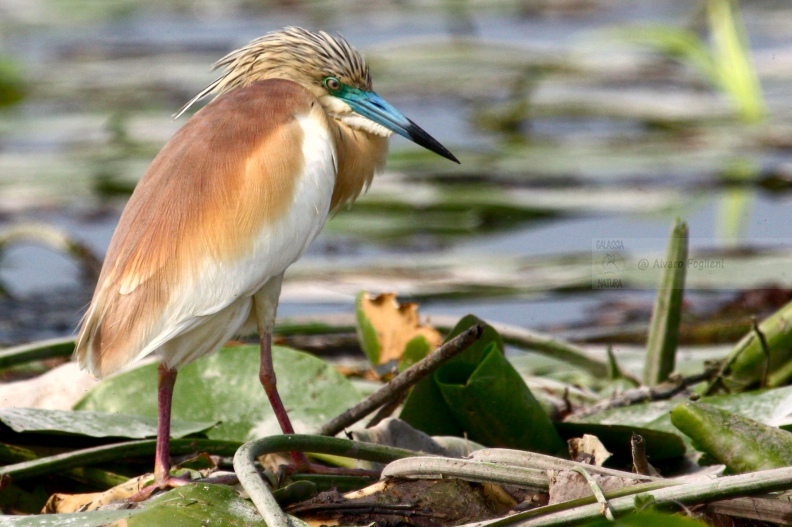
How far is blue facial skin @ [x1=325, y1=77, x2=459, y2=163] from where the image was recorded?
2.51 meters

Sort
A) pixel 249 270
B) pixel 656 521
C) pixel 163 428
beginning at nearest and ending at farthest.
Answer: pixel 656 521
pixel 163 428
pixel 249 270

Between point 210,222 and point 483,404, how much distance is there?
2.12 feet

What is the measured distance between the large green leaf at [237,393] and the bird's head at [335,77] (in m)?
0.56

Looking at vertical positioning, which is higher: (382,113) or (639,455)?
(382,113)

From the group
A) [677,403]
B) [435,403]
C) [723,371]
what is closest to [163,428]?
[435,403]

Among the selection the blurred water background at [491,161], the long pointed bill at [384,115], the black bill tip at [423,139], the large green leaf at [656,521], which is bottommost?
the blurred water background at [491,161]

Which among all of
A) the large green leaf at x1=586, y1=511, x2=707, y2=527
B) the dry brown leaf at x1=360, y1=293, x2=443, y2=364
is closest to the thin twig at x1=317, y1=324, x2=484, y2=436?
the dry brown leaf at x1=360, y1=293, x2=443, y2=364

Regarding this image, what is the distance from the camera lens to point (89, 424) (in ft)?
7.06

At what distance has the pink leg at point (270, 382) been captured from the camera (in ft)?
7.48

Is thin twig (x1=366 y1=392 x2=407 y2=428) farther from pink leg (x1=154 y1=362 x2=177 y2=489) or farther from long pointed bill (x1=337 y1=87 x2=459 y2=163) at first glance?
long pointed bill (x1=337 y1=87 x2=459 y2=163)

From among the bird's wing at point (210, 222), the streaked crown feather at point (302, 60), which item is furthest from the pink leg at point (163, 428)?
the streaked crown feather at point (302, 60)

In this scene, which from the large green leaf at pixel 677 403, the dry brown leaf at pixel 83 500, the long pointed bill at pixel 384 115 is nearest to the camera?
the dry brown leaf at pixel 83 500

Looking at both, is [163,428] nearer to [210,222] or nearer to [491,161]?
[210,222]

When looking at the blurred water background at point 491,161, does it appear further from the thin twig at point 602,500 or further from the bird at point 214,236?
the thin twig at point 602,500
